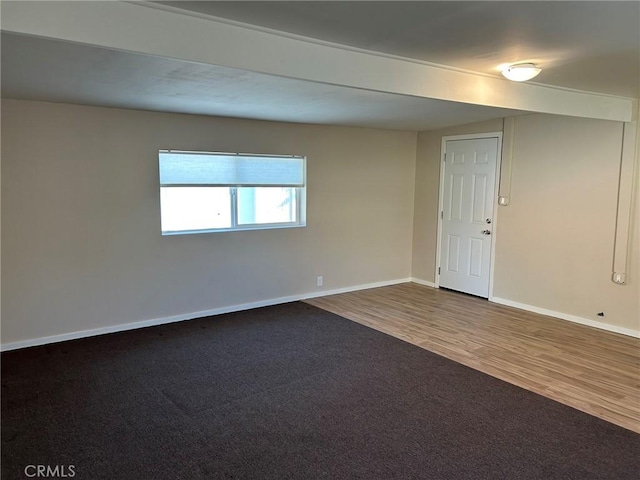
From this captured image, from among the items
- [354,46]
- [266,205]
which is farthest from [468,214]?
[354,46]

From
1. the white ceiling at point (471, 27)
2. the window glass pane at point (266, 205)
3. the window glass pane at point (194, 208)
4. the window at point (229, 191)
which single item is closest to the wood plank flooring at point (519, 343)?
the window glass pane at point (266, 205)

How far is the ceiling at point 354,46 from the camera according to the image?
2207 mm

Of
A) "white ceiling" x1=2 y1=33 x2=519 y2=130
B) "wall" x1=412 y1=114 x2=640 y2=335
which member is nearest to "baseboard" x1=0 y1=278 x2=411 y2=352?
"wall" x1=412 y1=114 x2=640 y2=335

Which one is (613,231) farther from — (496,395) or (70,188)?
(70,188)

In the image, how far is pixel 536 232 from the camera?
515 cm

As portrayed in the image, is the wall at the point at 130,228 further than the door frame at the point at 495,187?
No

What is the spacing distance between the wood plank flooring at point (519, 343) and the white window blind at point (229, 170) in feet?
5.27

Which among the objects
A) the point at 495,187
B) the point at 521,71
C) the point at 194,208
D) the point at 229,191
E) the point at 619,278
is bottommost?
the point at 619,278

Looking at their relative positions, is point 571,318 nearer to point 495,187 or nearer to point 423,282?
point 495,187

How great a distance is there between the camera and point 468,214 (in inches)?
230

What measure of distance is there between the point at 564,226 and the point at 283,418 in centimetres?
381

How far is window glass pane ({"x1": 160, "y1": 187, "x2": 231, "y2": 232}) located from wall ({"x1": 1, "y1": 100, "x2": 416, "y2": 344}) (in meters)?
0.14

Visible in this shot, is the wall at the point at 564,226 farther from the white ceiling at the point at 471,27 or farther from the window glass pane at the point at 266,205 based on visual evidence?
the window glass pane at the point at 266,205

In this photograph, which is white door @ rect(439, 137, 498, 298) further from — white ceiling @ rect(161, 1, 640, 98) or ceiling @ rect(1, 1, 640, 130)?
white ceiling @ rect(161, 1, 640, 98)
